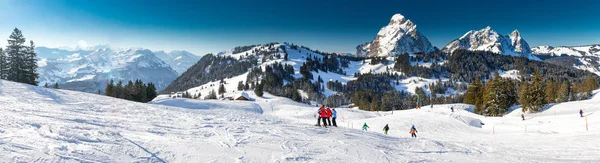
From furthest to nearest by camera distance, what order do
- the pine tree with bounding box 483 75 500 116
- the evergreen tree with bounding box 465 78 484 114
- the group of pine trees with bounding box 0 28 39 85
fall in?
the evergreen tree with bounding box 465 78 484 114, the pine tree with bounding box 483 75 500 116, the group of pine trees with bounding box 0 28 39 85

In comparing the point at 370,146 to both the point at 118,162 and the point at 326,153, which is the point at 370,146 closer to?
the point at 326,153

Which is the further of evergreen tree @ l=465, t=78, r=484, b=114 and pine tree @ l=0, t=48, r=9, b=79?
evergreen tree @ l=465, t=78, r=484, b=114

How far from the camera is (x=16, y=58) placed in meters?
54.2

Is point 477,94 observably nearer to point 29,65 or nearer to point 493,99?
point 493,99

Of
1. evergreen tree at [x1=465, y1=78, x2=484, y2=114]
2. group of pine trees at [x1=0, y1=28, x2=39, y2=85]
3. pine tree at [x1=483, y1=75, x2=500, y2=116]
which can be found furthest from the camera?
evergreen tree at [x1=465, y1=78, x2=484, y2=114]

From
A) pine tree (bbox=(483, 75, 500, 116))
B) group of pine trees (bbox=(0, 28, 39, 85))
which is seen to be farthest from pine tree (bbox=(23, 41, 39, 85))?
pine tree (bbox=(483, 75, 500, 116))

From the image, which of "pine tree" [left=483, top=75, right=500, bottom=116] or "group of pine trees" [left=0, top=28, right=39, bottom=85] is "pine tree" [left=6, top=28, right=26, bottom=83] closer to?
"group of pine trees" [left=0, top=28, right=39, bottom=85]

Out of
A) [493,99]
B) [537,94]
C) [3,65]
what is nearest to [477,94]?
[493,99]

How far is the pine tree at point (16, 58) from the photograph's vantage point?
53.7 m

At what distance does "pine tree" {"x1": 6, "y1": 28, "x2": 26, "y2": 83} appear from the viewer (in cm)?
5366

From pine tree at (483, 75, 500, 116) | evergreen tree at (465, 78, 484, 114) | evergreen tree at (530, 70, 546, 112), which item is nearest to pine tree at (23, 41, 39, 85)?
pine tree at (483, 75, 500, 116)

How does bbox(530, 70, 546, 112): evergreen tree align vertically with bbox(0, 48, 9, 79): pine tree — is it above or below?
below

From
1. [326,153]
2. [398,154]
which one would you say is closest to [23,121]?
[326,153]

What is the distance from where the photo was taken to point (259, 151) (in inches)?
471
